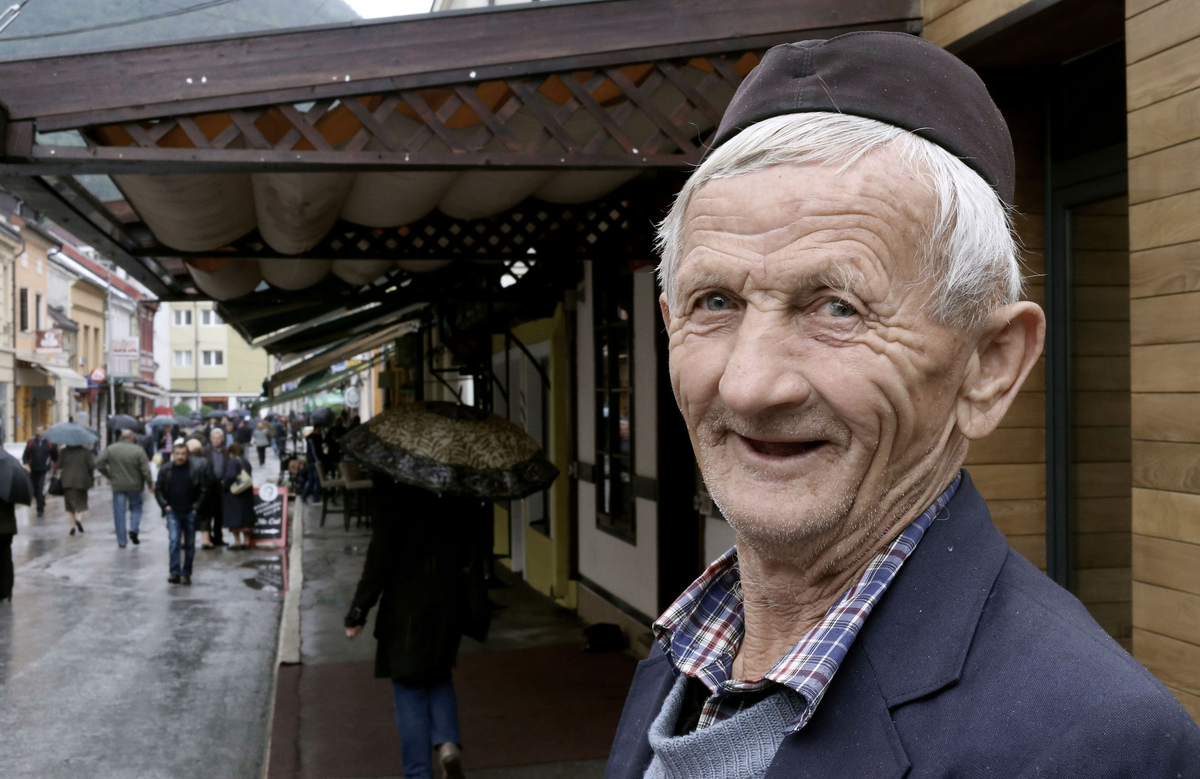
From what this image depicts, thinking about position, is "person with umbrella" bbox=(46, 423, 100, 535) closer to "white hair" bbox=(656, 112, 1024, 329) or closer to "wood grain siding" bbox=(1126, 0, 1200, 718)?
"wood grain siding" bbox=(1126, 0, 1200, 718)

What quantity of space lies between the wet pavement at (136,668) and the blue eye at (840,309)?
20.1ft

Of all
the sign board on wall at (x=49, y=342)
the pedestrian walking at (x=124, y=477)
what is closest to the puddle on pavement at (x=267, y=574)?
the pedestrian walking at (x=124, y=477)

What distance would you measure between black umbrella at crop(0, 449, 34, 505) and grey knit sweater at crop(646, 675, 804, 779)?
10.5 metres

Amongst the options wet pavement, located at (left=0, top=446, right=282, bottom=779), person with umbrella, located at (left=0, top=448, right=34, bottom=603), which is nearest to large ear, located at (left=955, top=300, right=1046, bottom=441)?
wet pavement, located at (left=0, top=446, right=282, bottom=779)

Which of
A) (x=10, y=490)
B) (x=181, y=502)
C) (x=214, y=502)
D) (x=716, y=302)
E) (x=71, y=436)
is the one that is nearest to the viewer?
(x=716, y=302)

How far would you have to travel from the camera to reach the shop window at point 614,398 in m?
8.17

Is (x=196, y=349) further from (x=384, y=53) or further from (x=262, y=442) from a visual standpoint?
(x=384, y=53)

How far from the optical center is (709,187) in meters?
1.28

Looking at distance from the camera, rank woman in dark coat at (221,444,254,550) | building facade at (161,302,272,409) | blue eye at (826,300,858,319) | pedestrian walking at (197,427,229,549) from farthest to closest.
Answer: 1. building facade at (161,302,272,409)
2. woman in dark coat at (221,444,254,550)
3. pedestrian walking at (197,427,229,549)
4. blue eye at (826,300,858,319)

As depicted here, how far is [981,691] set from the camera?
1.01 m

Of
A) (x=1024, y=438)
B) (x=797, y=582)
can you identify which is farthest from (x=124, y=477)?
(x=797, y=582)

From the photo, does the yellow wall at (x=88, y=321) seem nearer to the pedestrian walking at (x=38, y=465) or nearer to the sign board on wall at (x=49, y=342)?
the sign board on wall at (x=49, y=342)

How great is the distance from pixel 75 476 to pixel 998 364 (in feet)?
63.7

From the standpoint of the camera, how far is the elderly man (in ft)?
3.56
